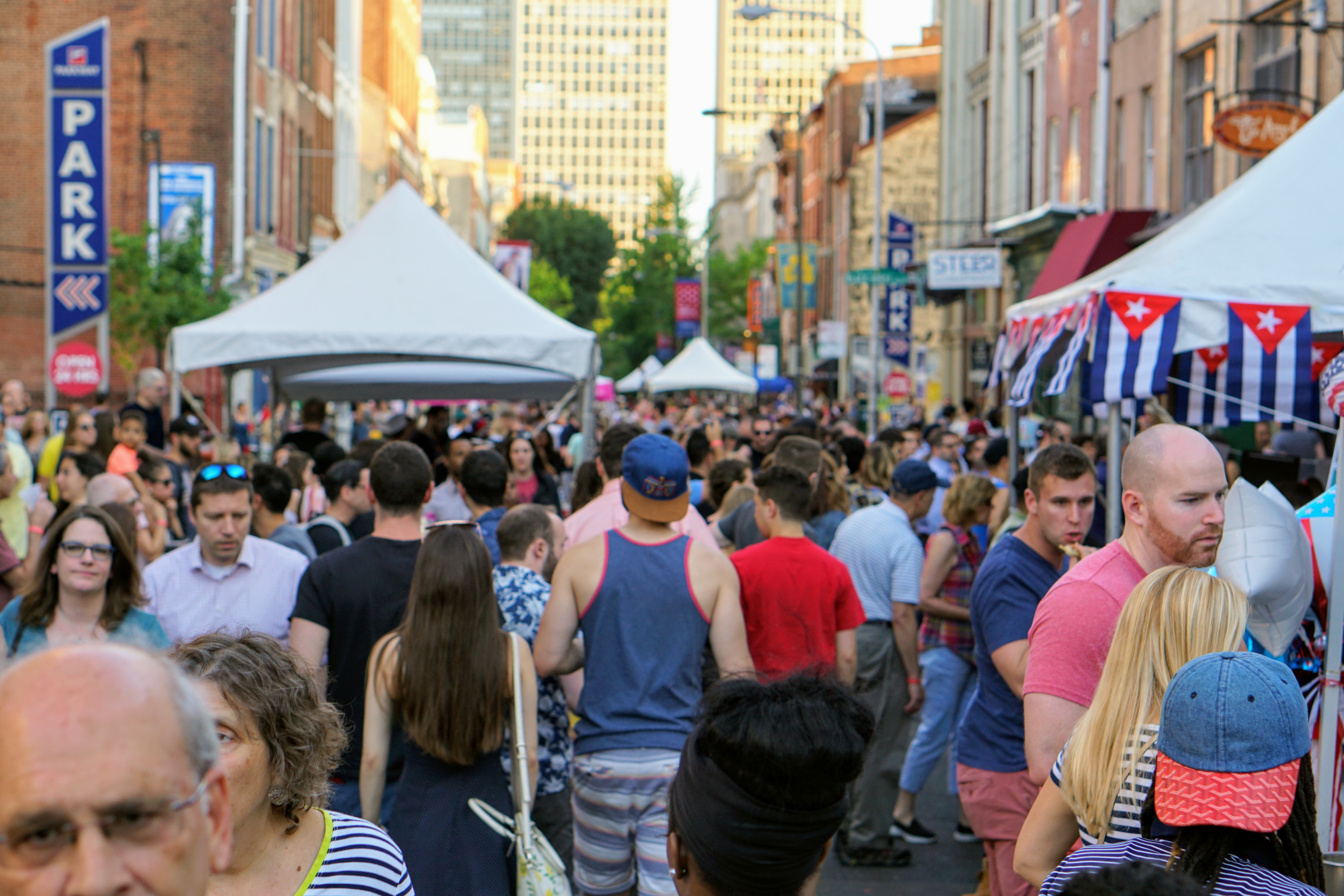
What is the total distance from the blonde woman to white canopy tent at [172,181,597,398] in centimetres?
803

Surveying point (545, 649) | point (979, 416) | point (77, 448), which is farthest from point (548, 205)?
point (545, 649)

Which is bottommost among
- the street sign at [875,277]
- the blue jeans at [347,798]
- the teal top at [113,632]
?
the blue jeans at [347,798]

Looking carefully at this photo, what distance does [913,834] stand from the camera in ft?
25.2

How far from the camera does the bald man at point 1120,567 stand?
A: 3.67 m

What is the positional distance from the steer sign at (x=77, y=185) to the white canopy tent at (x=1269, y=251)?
847 inches

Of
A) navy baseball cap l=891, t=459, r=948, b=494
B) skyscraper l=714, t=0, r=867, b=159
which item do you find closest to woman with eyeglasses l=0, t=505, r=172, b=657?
navy baseball cap l=891, t=459, r=948, b=494

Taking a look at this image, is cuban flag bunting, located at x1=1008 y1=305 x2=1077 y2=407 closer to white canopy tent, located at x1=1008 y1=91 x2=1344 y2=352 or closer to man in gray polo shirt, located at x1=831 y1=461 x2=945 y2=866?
white canopy tent, located at x1=1008 y1=91 x2=1344 y2=352

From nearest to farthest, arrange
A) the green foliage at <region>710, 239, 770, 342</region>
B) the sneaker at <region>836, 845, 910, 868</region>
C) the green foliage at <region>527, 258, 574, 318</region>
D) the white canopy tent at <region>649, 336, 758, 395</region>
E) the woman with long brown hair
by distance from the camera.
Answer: the woman with long brown hair → the sneaker at <region>836, 845, 910, 868</region> → the white canopy tent at <region>649, 336, 758, 395</region> → the green foliage at <region>710, 239, 770, 342</region> → the green foliage at <region>527, 258, 574, 318</region>

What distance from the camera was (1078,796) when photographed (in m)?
3.01

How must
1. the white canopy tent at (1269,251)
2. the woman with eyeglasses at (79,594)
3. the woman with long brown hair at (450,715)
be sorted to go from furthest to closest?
the white canopy tent at (1269,251), the woman with eyeglasses at (79,594), the woman with long brown hair at (450,715)

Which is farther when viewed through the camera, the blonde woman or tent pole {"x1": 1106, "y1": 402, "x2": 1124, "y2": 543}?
tent pole {"x1": 1106, "y1": 402, "x2": 1124, "y2": 543}

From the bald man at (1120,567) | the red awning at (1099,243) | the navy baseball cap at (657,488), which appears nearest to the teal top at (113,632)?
the navy baseball cap at (657,488)

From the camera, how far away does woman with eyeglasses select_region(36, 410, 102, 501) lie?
1112 centimetres

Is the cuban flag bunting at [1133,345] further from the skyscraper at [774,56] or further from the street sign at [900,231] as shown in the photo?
the skyscraper at [774,56]
